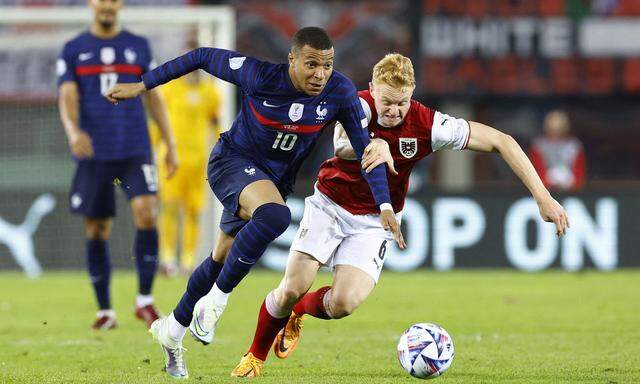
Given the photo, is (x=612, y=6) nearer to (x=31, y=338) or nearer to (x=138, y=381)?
(x=31, y=338)

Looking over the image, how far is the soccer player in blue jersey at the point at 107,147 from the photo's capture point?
30.5ft

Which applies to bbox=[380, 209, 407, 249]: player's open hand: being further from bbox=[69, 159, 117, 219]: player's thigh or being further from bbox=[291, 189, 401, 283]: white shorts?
bbox=[69, 159, 117, 219]: player's thigh

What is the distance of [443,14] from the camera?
16391mm

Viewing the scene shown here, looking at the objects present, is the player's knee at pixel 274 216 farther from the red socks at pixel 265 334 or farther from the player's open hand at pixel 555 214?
the player's open hand at pixel 555 214

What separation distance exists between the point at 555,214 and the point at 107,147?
4081 mm

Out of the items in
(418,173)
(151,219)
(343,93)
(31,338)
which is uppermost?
(343,93)

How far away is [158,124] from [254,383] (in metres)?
3.46

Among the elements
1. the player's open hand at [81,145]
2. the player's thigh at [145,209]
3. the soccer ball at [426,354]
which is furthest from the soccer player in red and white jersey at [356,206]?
the player's thigh at [145,209]

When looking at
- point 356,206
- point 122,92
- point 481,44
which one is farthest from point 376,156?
point 481,44

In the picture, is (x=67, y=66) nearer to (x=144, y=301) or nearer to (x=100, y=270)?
(x=100, y=270)

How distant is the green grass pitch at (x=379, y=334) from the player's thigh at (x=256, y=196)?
87cm

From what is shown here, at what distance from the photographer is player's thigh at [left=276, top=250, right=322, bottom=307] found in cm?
700

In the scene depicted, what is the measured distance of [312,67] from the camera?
21.5ft

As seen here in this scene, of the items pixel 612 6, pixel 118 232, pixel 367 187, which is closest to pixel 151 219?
pixel 367 187
